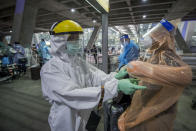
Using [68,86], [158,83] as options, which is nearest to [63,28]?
[68,86]

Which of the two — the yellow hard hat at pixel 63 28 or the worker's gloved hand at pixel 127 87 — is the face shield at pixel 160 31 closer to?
the worker's gloved hand at pixel 127 87

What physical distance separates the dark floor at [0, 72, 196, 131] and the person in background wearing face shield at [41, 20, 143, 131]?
1.40 meters

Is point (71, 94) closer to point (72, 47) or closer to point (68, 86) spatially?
point (68, 86)

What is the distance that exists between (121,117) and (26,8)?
6.98 meters

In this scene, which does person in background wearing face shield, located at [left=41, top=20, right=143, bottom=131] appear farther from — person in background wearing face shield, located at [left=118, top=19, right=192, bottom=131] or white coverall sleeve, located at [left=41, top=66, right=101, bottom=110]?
person in background wearing face shield, located at [left=118, top=19, right=192, bottom=131]

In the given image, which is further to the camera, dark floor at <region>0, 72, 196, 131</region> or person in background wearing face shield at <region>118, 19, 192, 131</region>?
dark floor at <region>0, 72, 196, 131</region>

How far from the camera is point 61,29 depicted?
1047 millimetres

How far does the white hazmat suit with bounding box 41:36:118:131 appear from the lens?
90cm

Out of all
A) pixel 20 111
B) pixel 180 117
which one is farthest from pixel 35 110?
pixel 180 117

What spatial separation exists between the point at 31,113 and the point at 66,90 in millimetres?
2475

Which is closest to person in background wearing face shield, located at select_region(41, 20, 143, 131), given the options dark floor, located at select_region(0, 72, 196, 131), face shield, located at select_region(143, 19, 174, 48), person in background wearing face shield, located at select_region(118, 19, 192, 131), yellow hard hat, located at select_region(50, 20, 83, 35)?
yellow hard hat, located at select_region(50, 20, 83, 35)

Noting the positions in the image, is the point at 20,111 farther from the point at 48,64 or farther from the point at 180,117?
the point at 180,117

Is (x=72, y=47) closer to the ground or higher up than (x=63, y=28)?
closer to the ground

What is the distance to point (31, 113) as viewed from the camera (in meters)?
2.68
